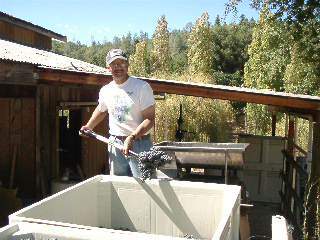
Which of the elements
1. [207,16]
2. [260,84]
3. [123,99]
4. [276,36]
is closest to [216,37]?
[207,16]

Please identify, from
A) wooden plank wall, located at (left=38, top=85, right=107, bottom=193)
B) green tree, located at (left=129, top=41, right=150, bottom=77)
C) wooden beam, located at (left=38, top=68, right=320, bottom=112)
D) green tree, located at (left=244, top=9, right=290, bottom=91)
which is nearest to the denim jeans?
wooden beam, located at (left=38, top=68, right=320, bottom=112)

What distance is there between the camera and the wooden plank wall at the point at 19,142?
682cm

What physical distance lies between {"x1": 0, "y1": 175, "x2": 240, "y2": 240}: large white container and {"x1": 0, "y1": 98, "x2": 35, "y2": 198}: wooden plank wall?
4.10 meters

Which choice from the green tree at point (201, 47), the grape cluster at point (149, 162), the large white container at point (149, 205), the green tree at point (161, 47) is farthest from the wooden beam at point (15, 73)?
the green tree at point (161, 47)

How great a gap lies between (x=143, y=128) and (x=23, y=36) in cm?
1063

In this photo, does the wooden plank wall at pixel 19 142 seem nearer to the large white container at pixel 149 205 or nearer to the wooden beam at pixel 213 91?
the wooden beam at pixel 213 91

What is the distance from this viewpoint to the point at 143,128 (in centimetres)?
347

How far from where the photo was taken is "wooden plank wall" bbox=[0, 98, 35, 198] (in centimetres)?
682

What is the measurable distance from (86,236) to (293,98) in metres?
4.65

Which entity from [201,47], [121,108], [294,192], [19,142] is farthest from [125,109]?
[201,47]

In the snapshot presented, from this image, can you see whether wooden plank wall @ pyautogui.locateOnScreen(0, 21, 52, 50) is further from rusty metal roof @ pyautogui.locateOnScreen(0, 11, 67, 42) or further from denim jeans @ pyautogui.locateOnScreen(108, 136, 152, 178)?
denim jeans @ pyautogui.locateOnScreen(108, 136, 152, 178)

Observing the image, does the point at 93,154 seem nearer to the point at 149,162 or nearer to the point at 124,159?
the point at 124,159

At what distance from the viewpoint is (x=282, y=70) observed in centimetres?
1577

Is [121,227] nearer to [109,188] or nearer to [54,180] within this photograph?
[109,188]
